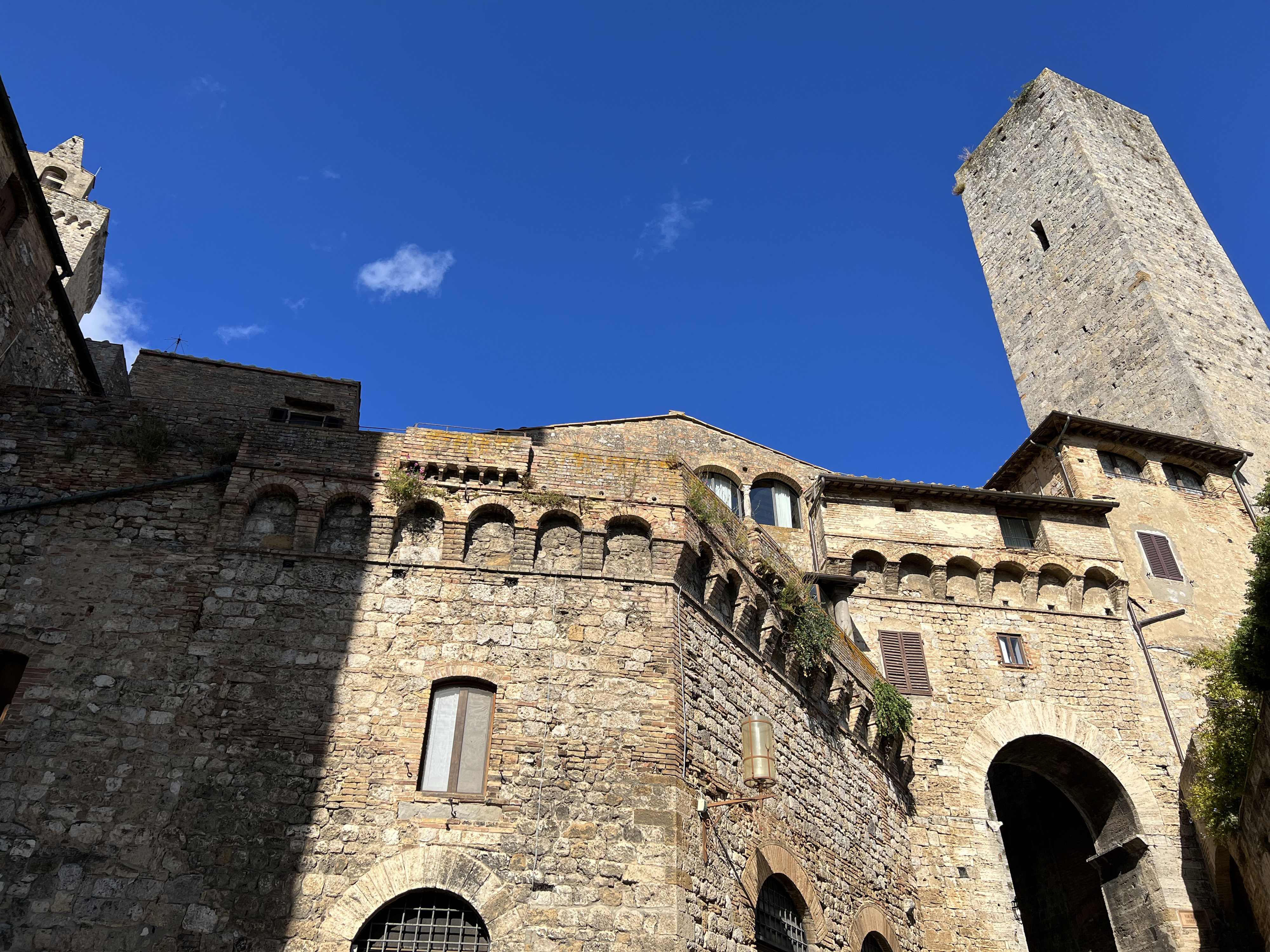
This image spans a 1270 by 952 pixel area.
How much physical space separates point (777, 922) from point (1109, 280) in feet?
82.6

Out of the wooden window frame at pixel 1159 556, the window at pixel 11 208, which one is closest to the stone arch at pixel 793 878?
the window at pixel 11 208

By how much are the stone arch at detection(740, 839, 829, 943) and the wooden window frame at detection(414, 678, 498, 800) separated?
3315 millimetres

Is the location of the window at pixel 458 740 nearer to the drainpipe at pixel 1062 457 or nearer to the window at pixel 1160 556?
the drainpipe at pixel 1062 457

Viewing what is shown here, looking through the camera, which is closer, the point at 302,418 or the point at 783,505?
the point at 302,418

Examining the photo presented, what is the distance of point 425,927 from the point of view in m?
9.23

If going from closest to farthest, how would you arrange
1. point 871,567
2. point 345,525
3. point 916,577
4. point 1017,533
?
point 345,525 < point 916,577 < point 871,567 < point 1017,533

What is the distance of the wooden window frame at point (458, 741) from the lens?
9.96 m

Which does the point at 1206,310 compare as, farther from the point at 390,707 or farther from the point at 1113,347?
the point at 390,707

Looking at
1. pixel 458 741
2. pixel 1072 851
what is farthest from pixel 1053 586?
pixel 458 741

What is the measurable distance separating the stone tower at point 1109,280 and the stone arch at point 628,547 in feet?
63.5

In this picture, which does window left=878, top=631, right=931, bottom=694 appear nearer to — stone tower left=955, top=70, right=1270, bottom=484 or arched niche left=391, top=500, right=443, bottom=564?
arched niche left=391, top=500, right=443, bottom=564

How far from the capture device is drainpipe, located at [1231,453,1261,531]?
23.1m

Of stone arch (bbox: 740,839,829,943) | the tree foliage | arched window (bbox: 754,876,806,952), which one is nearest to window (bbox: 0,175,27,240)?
stone arch (bbox: 740,839,829,943)

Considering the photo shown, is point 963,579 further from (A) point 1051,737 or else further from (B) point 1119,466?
(B) point 1119,466
